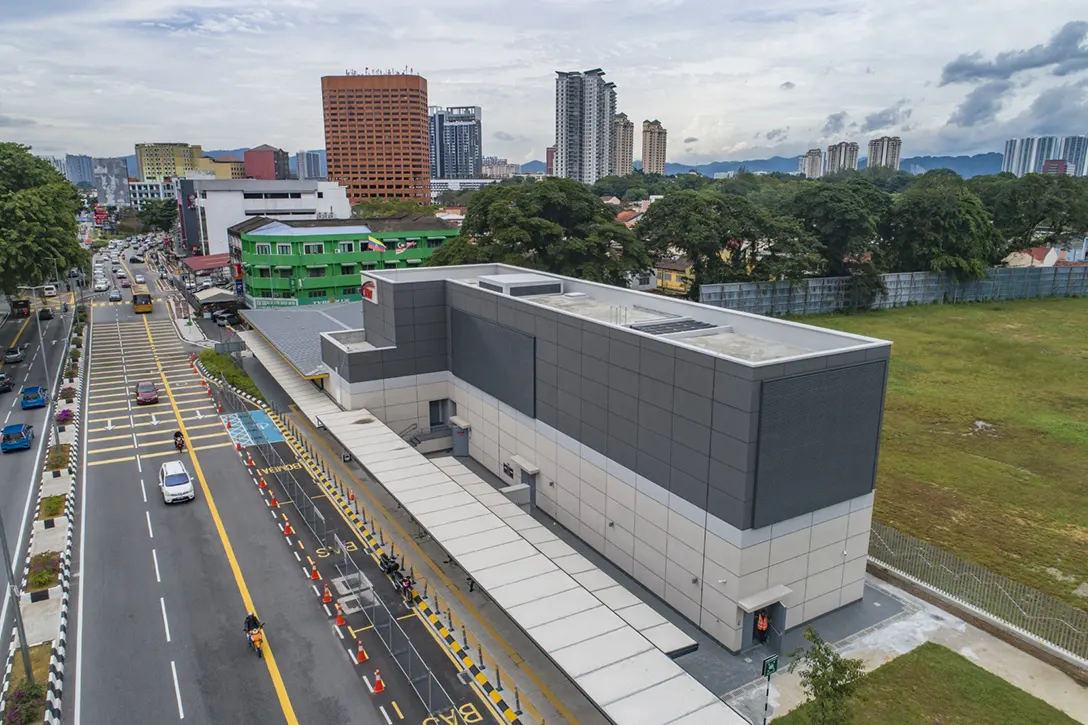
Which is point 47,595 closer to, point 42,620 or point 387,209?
point 42,620

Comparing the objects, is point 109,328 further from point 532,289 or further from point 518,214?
point 532,289

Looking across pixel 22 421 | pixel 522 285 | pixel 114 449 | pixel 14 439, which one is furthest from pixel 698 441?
pixel 22 421

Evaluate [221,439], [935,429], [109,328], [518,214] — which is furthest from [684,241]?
[109,328]

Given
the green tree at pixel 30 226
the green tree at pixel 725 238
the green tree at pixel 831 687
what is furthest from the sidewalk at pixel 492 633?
the green tree at pixel 725 238

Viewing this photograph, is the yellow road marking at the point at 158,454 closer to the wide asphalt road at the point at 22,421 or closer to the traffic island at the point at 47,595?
the traffic island at the point at 47,595

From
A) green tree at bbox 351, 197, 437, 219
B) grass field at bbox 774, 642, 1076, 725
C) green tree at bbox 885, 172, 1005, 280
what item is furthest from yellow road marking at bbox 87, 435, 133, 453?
green tree at bbox 351, 197, 437, 219

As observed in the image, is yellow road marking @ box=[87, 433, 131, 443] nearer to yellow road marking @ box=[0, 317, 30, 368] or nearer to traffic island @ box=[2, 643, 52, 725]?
traffic island @ box=[2, 643, 52, 725]
